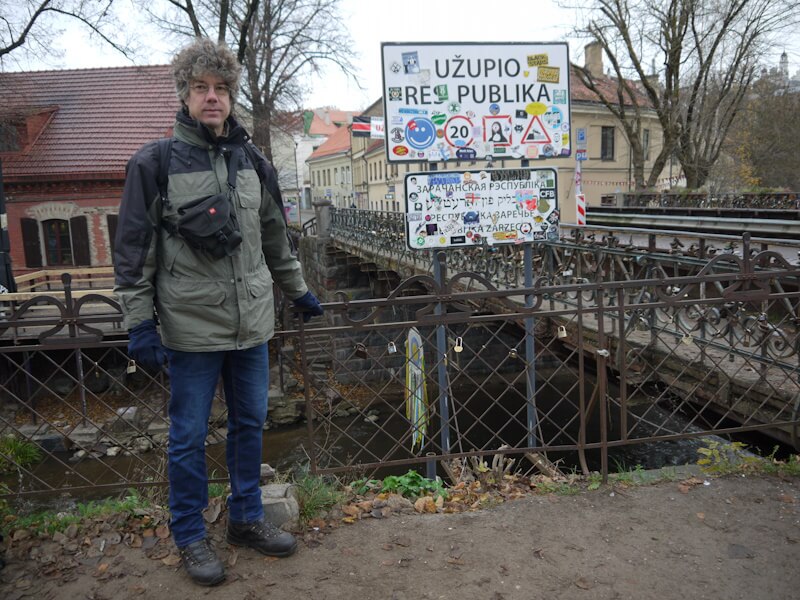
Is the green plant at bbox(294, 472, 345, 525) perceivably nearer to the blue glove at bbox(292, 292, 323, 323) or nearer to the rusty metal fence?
the rusty metal fence

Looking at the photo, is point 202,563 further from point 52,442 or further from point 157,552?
point 52,442

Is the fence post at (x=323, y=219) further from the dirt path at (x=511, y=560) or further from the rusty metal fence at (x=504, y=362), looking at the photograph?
the dirt path at (x=511, y=560)

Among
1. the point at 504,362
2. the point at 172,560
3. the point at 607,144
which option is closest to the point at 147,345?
the point at 172,560

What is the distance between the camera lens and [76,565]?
9.28ft

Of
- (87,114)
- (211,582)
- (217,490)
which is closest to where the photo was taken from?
(211,582)

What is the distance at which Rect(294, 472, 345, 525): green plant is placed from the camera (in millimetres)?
3178

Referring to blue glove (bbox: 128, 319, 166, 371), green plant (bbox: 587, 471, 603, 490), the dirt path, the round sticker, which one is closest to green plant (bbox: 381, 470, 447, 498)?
the dirt path

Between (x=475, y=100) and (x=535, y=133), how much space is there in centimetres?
Answer: 53

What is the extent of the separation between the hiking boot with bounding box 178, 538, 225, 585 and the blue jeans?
0.13ft

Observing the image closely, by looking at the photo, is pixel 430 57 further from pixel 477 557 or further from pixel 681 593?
pixel 681 593

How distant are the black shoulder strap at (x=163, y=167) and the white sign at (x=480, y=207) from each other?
246 cm

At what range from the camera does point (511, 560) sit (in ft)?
9.26

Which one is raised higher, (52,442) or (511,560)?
(511,560)

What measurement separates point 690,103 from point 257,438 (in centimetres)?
2611
